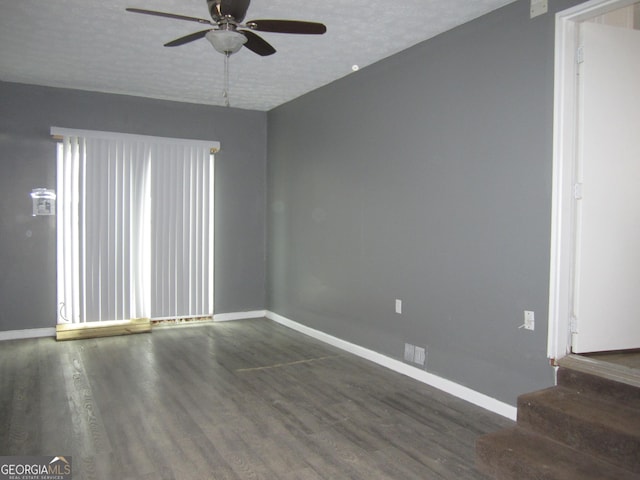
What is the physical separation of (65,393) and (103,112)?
329cm

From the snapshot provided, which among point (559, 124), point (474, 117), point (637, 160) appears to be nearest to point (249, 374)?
point (474, 117)

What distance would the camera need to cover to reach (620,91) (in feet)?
9.76

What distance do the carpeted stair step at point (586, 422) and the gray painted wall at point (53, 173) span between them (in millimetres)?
4349

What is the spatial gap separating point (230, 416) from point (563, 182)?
2588mm

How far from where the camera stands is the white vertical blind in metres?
5.38

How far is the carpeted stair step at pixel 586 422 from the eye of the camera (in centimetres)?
226

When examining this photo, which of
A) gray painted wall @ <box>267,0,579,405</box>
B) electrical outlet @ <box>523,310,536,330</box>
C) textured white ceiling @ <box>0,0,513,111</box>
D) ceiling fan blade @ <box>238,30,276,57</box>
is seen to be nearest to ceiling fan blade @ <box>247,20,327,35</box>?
ceiling fan blade @ <box>238,30,276,57</box>

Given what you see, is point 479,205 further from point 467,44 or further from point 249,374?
point 249,374

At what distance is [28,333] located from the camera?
5266 mm

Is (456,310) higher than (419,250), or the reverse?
(419,250)

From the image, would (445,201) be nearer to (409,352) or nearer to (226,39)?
(409,352)

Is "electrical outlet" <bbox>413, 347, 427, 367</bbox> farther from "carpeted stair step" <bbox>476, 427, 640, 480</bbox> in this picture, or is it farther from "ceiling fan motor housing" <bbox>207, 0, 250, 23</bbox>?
"ceiling fan motor housing" <bbox>207, 0, 250, 23</bbox>

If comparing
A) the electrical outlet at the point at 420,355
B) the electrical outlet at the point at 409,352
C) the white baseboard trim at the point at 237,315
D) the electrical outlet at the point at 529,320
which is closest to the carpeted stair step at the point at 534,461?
the electrical outlet at the point at 529,320

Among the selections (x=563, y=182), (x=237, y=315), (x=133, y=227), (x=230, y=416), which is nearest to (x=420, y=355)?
(x=230, y=416)
